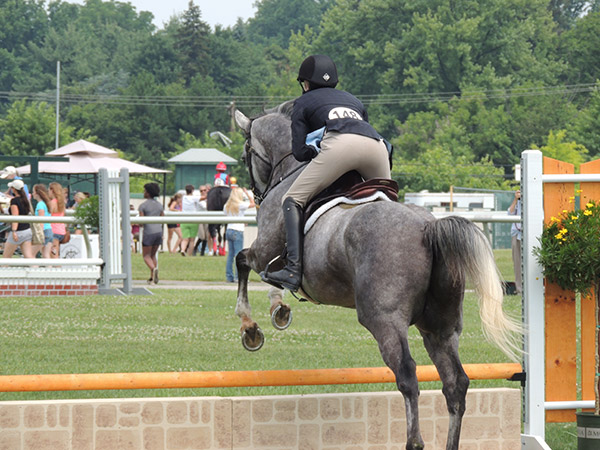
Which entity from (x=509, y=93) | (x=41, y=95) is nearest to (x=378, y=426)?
(x=509, y=93)

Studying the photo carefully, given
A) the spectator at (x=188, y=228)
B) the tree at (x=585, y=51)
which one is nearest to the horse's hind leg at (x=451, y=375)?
the spectator at (x=188, y=228)

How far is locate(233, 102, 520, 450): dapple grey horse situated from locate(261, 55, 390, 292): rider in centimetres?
19

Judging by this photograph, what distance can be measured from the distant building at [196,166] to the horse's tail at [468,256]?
5096 centimetres

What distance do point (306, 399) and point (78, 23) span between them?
13677cm

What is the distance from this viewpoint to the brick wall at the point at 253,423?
6285 millimetres

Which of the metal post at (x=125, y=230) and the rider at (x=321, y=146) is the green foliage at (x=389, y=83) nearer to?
the metal post at (x=125, y=230)

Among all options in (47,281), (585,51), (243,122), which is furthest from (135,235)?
(585,51)

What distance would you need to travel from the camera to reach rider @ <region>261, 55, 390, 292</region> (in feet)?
22.7

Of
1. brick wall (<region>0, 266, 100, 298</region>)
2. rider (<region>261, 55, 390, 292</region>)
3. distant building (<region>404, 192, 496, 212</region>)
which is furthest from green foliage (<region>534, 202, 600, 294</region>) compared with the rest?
distant building (<region>404, 192, 496, 212</region>)

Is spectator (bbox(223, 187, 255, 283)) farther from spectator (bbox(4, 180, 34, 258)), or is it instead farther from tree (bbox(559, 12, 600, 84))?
tree (bbox(559, 12, 600, 84))

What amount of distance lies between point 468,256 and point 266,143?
280 centimetres

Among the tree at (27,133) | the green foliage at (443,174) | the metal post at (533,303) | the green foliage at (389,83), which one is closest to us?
the metal post at (533,303)

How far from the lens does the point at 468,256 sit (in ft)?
19.4

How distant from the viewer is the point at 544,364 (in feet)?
24.0
